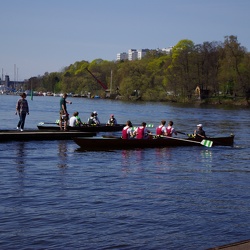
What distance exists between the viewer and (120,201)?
16.4m

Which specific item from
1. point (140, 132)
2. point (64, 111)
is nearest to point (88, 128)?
point (64, 111)

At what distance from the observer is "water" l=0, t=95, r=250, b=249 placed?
12922mm

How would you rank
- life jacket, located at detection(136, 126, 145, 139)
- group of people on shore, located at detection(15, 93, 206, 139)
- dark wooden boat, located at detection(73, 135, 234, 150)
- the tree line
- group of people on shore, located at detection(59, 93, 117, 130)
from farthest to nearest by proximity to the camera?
the tree line < group of people on shore, located at detection(59, 93, 117, 130) < life jacket, located at detection(136, 126, 145, 139) < group of people on shore, located at detection(15, 93, 206, 139) < dark wooden boat, located at detection(73, 135, 234, 150)

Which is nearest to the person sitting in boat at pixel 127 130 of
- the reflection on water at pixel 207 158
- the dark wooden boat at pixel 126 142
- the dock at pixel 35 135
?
the dark wooden boat at pixel 126 142

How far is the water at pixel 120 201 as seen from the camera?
1292cm

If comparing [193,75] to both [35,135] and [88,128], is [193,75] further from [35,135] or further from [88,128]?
[35,135]

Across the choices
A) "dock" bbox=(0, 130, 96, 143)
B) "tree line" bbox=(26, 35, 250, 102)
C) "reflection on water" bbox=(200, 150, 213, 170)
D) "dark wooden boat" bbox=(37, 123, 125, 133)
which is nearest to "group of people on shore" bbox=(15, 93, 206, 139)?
"dock" bbox=(0, 130, 96, 143)

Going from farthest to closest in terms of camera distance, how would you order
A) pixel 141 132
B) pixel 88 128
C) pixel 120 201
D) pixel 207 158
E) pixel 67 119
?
pixel 88 128, pixel 67 119, pixel 141 132, pixel 207 158, pixel 120 201

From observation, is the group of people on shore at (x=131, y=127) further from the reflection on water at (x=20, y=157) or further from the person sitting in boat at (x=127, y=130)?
the reflection on water at (x=20, y=157)

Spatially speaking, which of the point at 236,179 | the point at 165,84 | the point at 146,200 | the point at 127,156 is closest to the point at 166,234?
the point at 146,200

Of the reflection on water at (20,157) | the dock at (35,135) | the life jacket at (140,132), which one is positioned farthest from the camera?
the dock at (35,135)

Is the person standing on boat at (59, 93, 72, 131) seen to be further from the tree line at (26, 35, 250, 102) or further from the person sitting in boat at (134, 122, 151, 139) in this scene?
the tree line at (26, 35, 250, 102)

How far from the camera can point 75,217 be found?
571 inches

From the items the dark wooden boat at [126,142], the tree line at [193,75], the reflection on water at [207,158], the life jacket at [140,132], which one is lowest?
the reflection on water at [207,158]
